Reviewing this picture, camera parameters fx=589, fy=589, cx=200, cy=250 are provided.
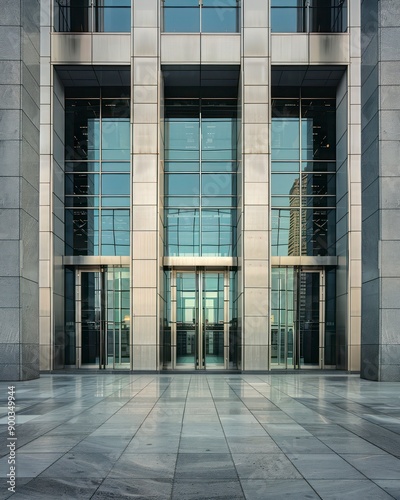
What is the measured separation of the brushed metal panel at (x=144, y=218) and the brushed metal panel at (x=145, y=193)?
23cm

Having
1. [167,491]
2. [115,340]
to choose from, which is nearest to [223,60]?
[115,340]

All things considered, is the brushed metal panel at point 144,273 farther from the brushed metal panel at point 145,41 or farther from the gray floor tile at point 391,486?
the gray floor tile at point 391,486

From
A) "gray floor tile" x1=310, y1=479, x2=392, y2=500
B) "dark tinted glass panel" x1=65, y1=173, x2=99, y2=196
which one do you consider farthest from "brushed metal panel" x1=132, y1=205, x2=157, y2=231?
"gray floor tile" x1=310, y1=479, x2=392, y2=500

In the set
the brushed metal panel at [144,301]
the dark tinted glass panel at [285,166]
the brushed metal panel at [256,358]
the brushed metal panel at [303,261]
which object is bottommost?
the brushed metal panel at [256,358]

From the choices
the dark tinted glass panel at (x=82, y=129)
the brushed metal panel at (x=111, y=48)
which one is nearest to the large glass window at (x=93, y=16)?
the brushed metal panel at (x=111, y=48)

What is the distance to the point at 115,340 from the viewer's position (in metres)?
29.0

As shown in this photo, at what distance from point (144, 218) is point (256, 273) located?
5.78 m

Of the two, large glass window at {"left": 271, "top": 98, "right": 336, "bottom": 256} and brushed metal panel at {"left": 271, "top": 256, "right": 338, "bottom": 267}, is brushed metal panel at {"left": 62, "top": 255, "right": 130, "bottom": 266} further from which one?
large glass window at {"left": 271, "top": 98, "right": 336, "bottom": 256}

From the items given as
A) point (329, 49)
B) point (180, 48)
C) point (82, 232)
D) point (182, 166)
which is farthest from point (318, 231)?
point (82, 232)

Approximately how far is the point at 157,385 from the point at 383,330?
824cm

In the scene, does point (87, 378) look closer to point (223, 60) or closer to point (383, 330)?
point (383, 330)

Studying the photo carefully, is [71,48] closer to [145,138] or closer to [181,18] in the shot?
[181,18]

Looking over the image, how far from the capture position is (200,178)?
30016 millimetres

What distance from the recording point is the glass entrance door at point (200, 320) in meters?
29.6
